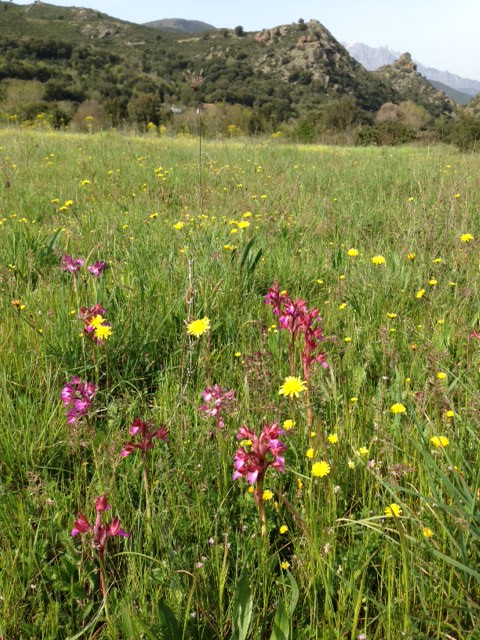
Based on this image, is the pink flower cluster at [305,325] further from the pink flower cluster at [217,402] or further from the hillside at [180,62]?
the hillside at [180,62]

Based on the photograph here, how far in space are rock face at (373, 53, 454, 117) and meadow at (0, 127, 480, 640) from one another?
7469 centimetres

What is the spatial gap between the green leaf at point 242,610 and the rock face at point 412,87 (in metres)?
76.4

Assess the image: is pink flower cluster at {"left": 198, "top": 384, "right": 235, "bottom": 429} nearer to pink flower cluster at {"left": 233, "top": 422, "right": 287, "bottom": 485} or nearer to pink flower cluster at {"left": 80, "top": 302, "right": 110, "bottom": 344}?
pink flower cluster at {"left": 233, "top": 422, "right": 287, "bottom": 485}

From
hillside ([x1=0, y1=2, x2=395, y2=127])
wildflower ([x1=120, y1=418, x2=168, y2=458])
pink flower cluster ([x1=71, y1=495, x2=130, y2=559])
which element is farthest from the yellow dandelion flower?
hillside ([x1=0, y1=2, x2=395, y2=127])

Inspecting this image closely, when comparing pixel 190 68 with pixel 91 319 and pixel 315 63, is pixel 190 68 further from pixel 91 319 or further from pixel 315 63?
pixel 91 319

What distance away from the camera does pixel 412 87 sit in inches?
3159

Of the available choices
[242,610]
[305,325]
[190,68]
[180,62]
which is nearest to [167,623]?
[242,610]

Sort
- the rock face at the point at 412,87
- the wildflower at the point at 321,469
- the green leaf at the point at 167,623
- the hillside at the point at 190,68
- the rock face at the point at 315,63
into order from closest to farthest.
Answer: the green leaf at the point at 167,623 < the wildflower at the point at 321,469 < the hillside at the point at 190,68 < the rock face at the point at 315,63 < the rock face at the point at 412,87

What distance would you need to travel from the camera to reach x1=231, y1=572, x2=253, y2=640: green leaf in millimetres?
906

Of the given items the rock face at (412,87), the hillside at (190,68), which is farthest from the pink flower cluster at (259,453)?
the rock face at (412,87)

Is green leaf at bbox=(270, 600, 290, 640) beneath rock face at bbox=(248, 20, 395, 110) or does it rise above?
beneath

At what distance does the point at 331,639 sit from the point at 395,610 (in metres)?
0.15

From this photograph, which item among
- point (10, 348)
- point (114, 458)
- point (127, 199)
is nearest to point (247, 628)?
point (114, 458)

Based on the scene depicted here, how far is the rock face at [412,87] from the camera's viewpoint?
73544 millimetres
